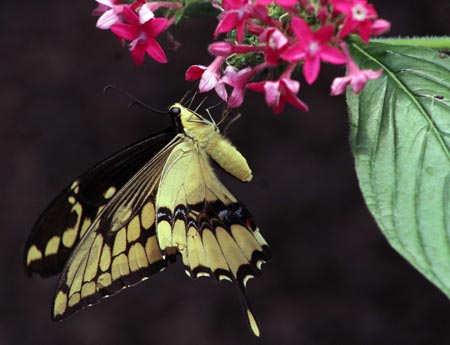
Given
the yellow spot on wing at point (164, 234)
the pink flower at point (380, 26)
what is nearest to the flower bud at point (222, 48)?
the pink flower at point (380, 26)

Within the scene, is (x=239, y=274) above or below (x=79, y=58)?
above

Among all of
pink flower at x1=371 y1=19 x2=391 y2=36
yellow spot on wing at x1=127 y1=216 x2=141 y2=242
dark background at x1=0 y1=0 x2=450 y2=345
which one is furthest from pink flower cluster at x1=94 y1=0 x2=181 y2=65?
dark background at x1=0 y1=0 x2=450 y2=345

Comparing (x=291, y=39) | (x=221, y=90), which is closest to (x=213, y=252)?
(x=221, y=90)

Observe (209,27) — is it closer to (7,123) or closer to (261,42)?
(7,123)

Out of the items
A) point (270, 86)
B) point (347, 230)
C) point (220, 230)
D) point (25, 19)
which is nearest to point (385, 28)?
point (270, 86)

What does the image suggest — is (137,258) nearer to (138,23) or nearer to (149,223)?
(149,223)

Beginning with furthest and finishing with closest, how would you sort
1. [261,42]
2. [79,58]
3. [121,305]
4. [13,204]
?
[79,58] < [13,204] < [121,305] < [261,42]

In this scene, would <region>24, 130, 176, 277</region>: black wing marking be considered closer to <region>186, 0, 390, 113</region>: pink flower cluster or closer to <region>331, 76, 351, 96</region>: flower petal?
<region>186, 0, 390, 113</region>: pink flower cluster

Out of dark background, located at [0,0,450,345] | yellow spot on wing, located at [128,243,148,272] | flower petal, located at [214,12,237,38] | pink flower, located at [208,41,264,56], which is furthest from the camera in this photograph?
dark background, located at [0,0,450,345]
